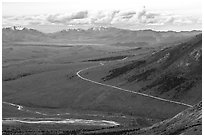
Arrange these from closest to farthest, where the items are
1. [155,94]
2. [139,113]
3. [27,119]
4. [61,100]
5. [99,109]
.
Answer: [27,119]
[139,113]
[99,109]
[155,94]
[61,100]

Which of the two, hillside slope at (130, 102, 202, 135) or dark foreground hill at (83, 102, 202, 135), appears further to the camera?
dark foreground hill at (83, 102, 202, 135)

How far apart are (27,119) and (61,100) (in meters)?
57.2

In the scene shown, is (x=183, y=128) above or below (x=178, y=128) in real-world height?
above

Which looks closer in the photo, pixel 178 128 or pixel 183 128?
pixel 183 128

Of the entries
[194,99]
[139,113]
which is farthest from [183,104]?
[139,113]

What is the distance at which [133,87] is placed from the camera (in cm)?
19212

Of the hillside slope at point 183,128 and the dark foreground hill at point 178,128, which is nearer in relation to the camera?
the hillside slope at point 183,128

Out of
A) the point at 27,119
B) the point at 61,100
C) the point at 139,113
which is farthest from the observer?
the point at 61,100

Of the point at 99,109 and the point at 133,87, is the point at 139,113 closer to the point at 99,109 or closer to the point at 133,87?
the point at 99,109

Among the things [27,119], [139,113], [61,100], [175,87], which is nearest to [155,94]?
[175,87]

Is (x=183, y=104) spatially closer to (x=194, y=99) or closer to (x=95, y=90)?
(x=194, y=99)

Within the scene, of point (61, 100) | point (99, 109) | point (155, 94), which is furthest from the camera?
point (61, 100)

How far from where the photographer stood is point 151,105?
528 feet

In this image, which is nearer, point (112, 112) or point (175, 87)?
point (112, 112)
